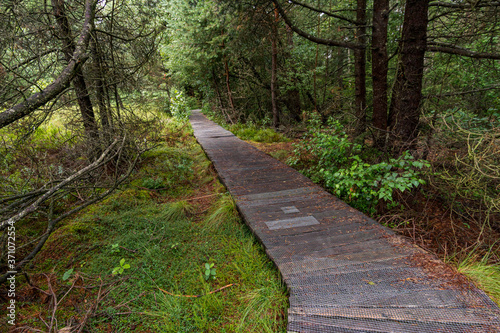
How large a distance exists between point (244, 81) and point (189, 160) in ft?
25.8

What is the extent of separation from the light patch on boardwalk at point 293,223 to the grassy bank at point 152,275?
14.2 inches

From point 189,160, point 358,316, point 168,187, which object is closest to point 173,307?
point 358,316

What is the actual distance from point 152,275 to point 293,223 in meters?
1.86

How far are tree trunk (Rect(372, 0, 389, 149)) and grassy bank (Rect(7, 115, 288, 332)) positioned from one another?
12.2ft

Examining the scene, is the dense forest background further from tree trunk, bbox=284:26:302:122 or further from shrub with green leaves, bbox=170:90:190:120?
shrub with green leaves, bbox=170:90:190:120

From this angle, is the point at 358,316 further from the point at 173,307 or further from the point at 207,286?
the point at 173,307

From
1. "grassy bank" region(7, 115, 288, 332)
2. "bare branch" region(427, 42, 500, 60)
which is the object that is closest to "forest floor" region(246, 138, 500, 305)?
"bare branch" region(427, 42, 500, 60)

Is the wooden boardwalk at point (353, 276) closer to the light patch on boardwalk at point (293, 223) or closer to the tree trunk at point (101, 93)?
the light patch on boardwalk at point (293, 223)

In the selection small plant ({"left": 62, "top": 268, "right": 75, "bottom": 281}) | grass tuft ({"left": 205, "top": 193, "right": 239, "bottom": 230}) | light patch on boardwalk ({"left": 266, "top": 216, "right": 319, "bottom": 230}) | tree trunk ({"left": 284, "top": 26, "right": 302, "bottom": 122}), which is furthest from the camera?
tree trunk ({"left": 284, "top": 26, "right": 302, "bottom": 122})

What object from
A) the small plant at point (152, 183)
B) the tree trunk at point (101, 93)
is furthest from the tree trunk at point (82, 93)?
the small plant at point (152, 183)

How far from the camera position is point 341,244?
2.53 meters

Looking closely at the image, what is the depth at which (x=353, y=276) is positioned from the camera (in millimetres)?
2072

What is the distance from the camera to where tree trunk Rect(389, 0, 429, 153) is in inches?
145

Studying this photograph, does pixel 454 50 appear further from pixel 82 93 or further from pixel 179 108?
pixel 179 108
